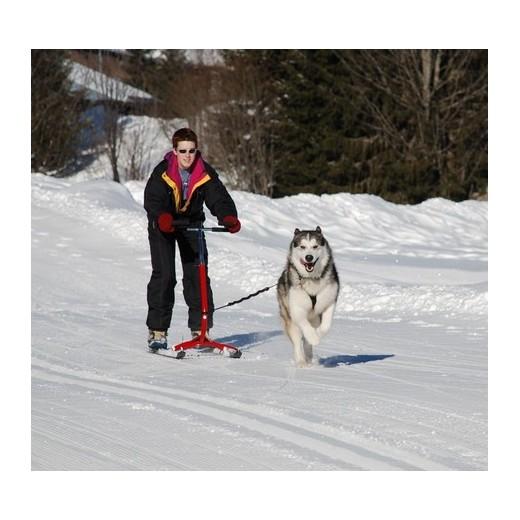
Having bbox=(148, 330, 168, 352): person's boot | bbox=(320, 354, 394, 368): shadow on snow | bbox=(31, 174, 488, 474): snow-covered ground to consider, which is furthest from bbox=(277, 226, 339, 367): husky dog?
bbox=(148, 330, 168, 352): person's boot

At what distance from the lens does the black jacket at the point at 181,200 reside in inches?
315

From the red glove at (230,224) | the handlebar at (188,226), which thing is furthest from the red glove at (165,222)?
the red glove at (230,224)

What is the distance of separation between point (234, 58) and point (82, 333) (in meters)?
23.3

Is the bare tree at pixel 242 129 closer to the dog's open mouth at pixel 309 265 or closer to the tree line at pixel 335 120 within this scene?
the tree line at pixel 335 120

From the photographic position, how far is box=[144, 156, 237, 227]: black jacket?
315 inches

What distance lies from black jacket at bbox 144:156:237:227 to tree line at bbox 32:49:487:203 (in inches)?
876

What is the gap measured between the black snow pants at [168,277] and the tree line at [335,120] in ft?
72.1

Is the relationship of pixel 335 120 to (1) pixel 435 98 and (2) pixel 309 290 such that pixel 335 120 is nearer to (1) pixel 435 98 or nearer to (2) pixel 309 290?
(1) pixel 435 98

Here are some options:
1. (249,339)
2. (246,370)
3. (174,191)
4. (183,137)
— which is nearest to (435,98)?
(249,339)
